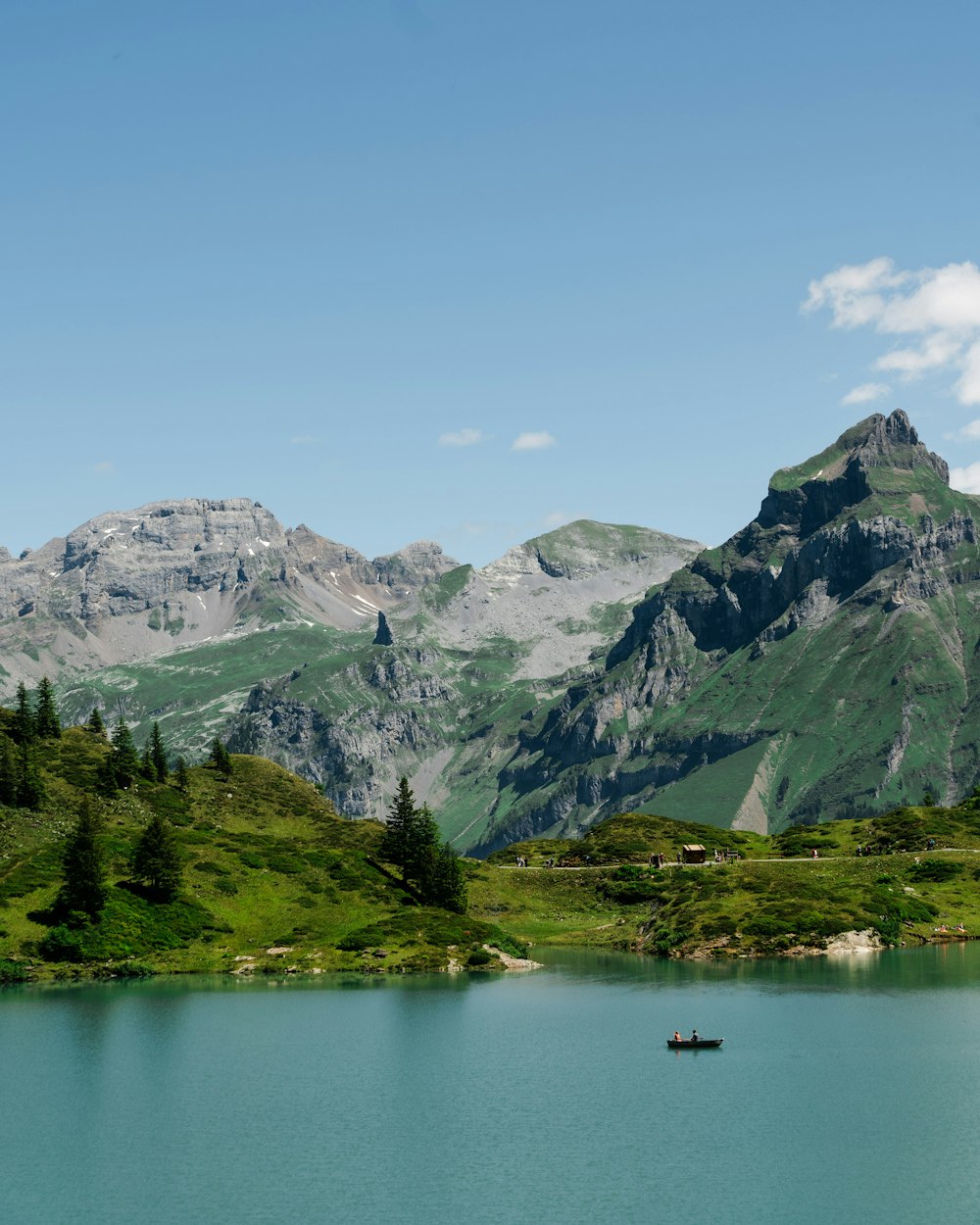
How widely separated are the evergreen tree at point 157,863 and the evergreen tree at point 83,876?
6.45 meters

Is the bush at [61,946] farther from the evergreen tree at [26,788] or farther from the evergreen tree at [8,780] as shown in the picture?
the evergreen tree at [8,780]

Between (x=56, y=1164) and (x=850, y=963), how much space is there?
93.0 m

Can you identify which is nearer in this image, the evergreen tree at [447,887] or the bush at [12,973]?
the bush at [12,973]

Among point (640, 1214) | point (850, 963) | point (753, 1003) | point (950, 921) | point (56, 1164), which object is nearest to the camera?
point (640, 1214)

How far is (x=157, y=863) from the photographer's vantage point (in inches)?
6033

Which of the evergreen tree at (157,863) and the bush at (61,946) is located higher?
the evergreen tree at (157,863)

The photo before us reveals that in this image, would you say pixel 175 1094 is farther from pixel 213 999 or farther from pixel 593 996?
pixel 593 996

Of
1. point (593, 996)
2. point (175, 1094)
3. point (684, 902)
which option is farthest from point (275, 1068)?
point (684, 902)

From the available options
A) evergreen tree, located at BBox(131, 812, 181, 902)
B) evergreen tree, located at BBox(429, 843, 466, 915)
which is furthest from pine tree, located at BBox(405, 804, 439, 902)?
evergreen tree, located at BBox(131, 812, 181, 902)

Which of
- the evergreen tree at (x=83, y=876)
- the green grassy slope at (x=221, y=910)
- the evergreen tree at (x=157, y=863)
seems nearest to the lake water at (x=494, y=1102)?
the green grassy slope at (x=221, y=910)

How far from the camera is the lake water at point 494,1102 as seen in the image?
6606cm

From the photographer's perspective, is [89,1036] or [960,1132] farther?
[89,1036]

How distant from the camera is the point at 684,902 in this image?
174m

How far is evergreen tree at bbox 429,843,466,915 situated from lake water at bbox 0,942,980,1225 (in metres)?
39.2
